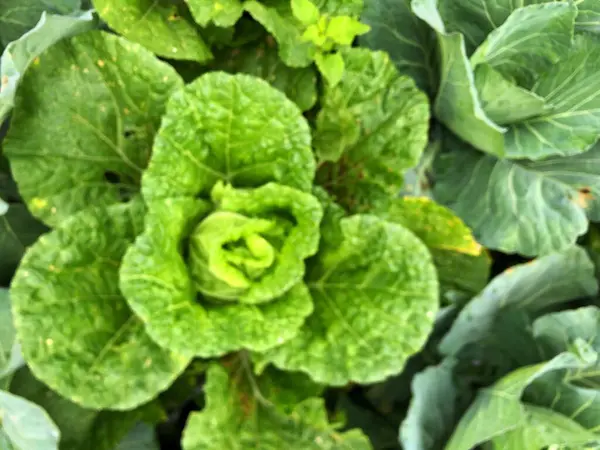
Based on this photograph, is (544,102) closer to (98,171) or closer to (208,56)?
(208,56)

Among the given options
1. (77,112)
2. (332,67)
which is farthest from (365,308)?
(77,112)

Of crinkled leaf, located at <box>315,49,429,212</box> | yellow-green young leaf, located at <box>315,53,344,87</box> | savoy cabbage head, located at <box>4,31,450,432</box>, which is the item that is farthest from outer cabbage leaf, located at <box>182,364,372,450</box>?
yellow-green young leaf, located at <box>315,53,344,87</box>

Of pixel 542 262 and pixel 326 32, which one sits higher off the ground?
pixel 326 32

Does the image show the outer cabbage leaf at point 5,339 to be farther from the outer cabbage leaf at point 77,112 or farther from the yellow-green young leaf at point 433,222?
the yellow-green young leaf at point 433,222

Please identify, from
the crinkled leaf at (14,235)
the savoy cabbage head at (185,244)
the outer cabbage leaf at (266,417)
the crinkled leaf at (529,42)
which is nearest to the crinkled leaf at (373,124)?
the savoy cabbage head at (185,244)

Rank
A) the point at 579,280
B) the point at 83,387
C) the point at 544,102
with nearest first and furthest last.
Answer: the point at 83,387, the point at 544,102, the point at 579,280

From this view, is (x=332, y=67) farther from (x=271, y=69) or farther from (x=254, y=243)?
(x=254, y=243)

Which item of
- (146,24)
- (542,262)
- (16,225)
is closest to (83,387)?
(16,225)
